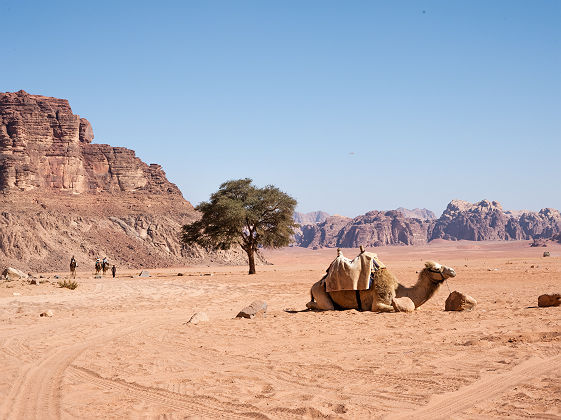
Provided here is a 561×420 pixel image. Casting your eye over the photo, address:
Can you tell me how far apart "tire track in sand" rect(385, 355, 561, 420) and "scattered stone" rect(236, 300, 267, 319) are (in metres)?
8.49

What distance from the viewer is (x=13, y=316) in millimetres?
17219

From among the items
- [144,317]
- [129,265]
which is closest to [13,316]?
[144,317]

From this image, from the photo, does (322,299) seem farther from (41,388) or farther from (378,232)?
(378,232)

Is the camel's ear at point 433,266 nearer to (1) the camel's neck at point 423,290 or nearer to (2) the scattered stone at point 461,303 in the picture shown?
(1) the camel's neck at point 423,290

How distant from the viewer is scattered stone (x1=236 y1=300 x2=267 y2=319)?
15.2m

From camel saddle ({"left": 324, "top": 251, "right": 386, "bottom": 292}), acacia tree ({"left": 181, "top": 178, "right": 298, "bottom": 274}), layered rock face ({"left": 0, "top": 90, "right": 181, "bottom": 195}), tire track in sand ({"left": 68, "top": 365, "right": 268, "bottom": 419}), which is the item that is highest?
layered rock face ({"left": 0, "top": 90, "right": 181, "bottom": 195})

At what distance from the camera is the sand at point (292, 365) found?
6.54m

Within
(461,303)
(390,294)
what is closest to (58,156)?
(390,294)

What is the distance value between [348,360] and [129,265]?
6782cm

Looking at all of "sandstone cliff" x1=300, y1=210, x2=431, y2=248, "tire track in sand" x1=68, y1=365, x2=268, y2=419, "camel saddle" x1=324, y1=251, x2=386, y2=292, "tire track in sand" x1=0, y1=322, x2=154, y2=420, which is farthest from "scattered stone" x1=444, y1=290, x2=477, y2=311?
"sandstone cliff" x1=300, y1=210, x2=431, y2=248

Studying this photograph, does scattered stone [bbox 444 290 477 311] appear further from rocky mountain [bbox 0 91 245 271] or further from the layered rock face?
the layered rock face

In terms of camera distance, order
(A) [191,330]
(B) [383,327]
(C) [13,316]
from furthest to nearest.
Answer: (C) [13,316] < (A) [191,330] < (B) [383,327]

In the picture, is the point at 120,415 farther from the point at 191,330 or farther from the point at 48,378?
the point at 191,330

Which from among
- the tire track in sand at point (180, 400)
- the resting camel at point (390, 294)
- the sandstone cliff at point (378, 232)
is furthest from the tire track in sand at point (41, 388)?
the sandstone cliff at point (378, 232)
